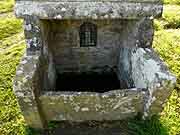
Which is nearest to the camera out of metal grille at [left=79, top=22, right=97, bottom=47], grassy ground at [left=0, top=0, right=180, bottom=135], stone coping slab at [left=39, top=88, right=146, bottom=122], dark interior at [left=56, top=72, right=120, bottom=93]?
stone coping slab at [left=39, top=88, right=146, bottom=122]

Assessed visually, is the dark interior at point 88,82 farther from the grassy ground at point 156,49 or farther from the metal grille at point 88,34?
the grassy ground at point 156,49

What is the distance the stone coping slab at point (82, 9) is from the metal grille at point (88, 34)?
5.60ft

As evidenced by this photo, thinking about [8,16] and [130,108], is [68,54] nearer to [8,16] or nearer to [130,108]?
[130,108]

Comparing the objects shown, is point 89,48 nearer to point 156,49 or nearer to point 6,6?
point 156,49

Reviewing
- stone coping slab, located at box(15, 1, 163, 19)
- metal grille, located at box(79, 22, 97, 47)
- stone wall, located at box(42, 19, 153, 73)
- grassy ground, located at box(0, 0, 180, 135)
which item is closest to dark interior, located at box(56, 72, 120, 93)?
stone wall, located at box(42, 19, 153, 73)

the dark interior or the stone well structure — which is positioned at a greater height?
the stone well structure

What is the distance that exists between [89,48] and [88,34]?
423 mm

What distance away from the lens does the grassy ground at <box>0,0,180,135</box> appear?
660cm

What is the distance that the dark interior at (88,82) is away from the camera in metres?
8.14

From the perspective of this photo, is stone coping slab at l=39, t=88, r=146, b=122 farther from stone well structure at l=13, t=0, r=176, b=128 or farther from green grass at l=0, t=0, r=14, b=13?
green grass at l=0, t=0, r=14, b=13

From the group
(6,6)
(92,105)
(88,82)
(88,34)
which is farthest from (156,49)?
(6,6)

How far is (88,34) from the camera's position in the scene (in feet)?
25.3

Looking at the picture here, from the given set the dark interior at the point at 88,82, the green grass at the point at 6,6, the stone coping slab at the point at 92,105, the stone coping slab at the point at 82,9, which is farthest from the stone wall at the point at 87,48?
the green grass at the point at 6,6

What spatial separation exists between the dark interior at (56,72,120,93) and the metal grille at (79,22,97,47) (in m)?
1.02
